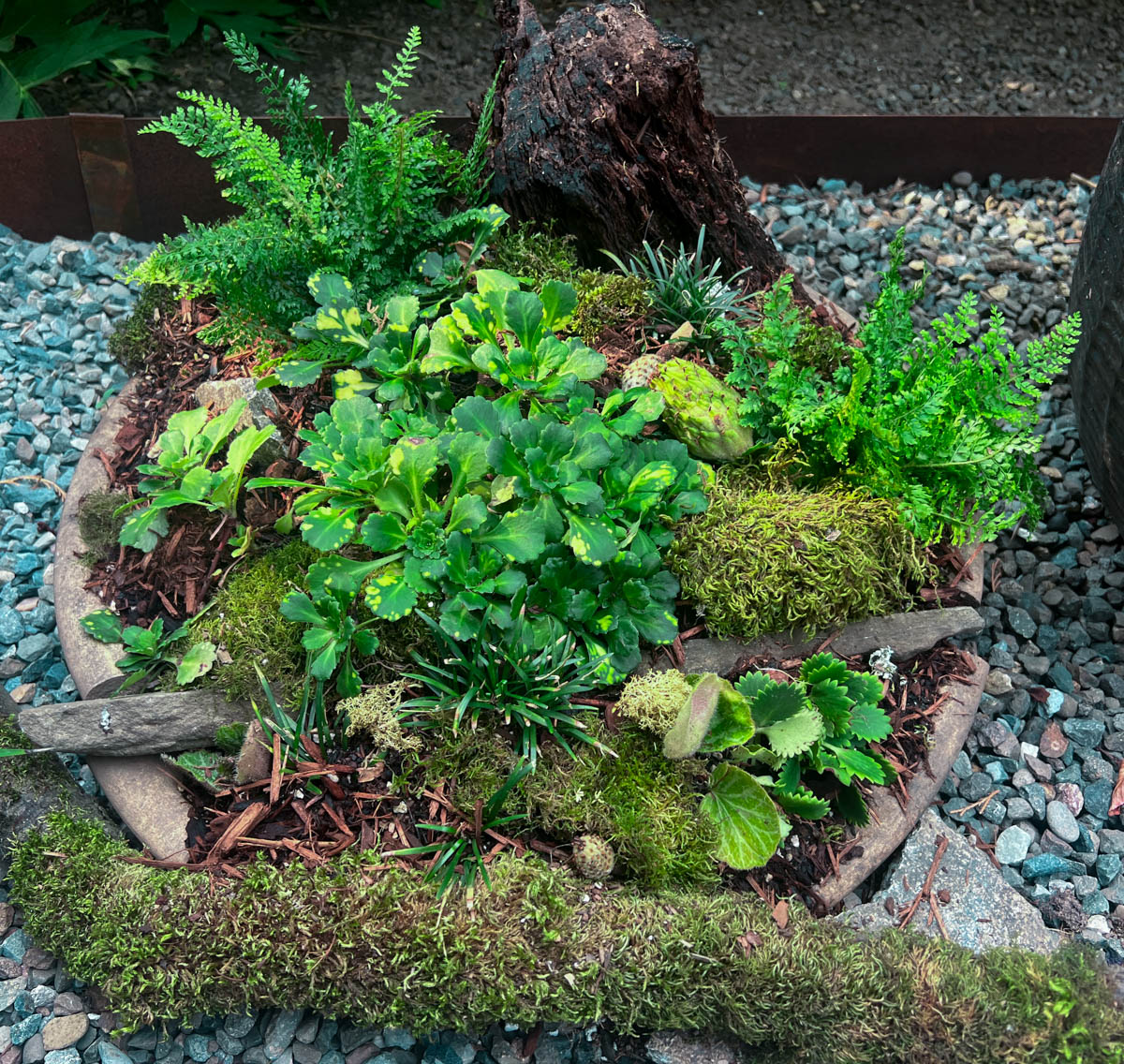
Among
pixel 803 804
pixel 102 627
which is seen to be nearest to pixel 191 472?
pixel 102 627

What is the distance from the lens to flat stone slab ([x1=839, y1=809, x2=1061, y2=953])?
226 cm

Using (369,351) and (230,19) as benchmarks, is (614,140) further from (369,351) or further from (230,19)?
(230,19)

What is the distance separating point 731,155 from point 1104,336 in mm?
2177

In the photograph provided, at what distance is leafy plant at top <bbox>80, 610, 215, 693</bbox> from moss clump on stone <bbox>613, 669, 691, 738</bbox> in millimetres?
1038

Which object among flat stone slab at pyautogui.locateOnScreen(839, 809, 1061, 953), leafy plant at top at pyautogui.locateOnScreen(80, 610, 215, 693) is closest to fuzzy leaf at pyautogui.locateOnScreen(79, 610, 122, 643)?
leafy plant at top at pyautogui.locateOnScreen(80, 610, 215, 693)

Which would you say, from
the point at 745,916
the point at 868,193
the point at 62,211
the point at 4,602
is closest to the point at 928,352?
the point at 745,916

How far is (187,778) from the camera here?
2.34m

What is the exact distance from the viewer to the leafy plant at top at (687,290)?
115 inches

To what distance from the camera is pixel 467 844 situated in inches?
85.4

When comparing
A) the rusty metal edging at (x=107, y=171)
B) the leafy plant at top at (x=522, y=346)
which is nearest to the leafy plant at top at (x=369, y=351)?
the leafy plant at top at (x=522, y=346)

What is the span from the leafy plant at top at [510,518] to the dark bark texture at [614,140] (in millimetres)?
940

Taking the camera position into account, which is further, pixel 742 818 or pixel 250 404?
pixel 250 404

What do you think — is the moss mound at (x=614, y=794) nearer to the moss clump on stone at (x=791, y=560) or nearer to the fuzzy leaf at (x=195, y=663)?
the moss clump on stone at (x=791, y=560)

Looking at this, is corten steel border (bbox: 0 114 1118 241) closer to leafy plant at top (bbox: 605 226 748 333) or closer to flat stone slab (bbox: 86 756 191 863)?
leafy plant at top (bbox: 605 226 748 333)
